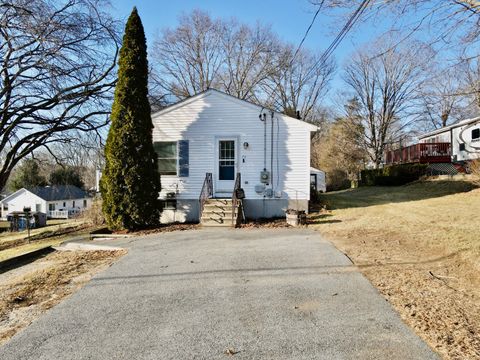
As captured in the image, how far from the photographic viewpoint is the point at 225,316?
383 cm

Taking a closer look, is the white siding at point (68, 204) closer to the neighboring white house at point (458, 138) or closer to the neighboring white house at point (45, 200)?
the neighboring white house at point (45, 200)

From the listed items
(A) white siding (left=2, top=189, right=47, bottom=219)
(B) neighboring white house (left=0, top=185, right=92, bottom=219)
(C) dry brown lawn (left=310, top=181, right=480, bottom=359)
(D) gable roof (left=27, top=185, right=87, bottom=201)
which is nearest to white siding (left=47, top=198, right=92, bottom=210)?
(B) neighboring white house (left=0, top=185, right=92, bottom=219)

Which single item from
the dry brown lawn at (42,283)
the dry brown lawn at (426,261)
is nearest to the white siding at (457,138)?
the dry brown lawn at (426,261)

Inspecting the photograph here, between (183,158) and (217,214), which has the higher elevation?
(183,158)

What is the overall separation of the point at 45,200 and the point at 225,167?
38.4 m

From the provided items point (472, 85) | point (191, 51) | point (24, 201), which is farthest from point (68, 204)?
point (472, 85)

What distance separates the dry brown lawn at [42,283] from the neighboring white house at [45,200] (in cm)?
3747

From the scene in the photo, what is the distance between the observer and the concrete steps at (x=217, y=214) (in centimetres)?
1059

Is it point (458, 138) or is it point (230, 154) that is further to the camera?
point (458, 138)

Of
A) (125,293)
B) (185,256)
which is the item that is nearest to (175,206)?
(185,256)

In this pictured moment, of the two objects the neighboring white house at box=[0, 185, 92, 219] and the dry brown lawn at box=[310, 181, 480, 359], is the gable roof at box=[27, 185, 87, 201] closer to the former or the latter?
the neighboring white house at box=[0, 185, 92, 219]

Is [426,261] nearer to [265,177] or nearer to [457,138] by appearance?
[265,177]

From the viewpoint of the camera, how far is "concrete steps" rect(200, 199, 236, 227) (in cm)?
1059

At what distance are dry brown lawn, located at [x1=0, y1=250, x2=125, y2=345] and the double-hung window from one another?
487 centimetres
